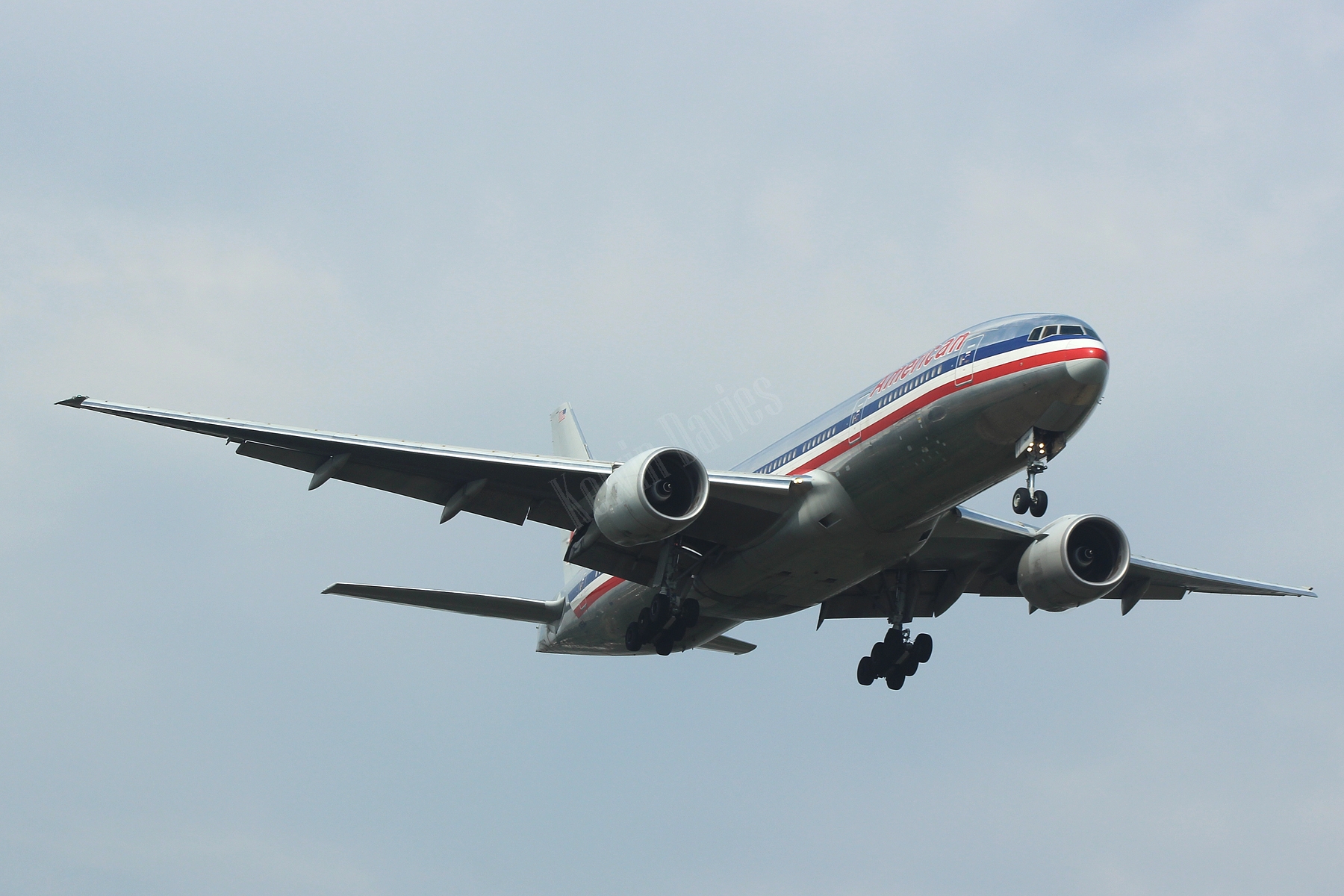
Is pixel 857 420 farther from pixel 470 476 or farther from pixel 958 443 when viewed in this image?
pixel 470 476

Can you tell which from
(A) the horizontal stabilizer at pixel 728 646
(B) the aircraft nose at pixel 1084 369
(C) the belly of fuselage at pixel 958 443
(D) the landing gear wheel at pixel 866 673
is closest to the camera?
(B) the aircraft nose at pixel 1084 369

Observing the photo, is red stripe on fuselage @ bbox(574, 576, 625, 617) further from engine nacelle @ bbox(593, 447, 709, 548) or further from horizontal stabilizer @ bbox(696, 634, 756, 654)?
engine nacelle @ bbox(593, 447, 709, 548)

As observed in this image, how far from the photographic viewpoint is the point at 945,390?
2370 cm

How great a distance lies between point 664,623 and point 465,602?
19.8 feet

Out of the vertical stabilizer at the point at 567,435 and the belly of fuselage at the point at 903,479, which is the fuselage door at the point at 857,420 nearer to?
the belly of fuselage at the point at 903,479

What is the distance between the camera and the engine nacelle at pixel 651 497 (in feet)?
80.3

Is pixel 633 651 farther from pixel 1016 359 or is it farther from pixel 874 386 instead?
pixel 1016 359

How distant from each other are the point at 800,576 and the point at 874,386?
4.19 meters

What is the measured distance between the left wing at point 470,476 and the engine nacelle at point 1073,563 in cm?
696

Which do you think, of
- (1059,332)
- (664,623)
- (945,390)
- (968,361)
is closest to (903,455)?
(945,390)

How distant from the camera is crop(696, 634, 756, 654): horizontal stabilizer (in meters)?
34.2

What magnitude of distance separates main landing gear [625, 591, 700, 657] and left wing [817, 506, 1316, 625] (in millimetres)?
4045

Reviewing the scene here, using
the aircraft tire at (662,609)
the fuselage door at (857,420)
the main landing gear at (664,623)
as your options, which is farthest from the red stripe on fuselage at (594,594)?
the fuselage door at (857,420)

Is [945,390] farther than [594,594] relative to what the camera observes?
No
